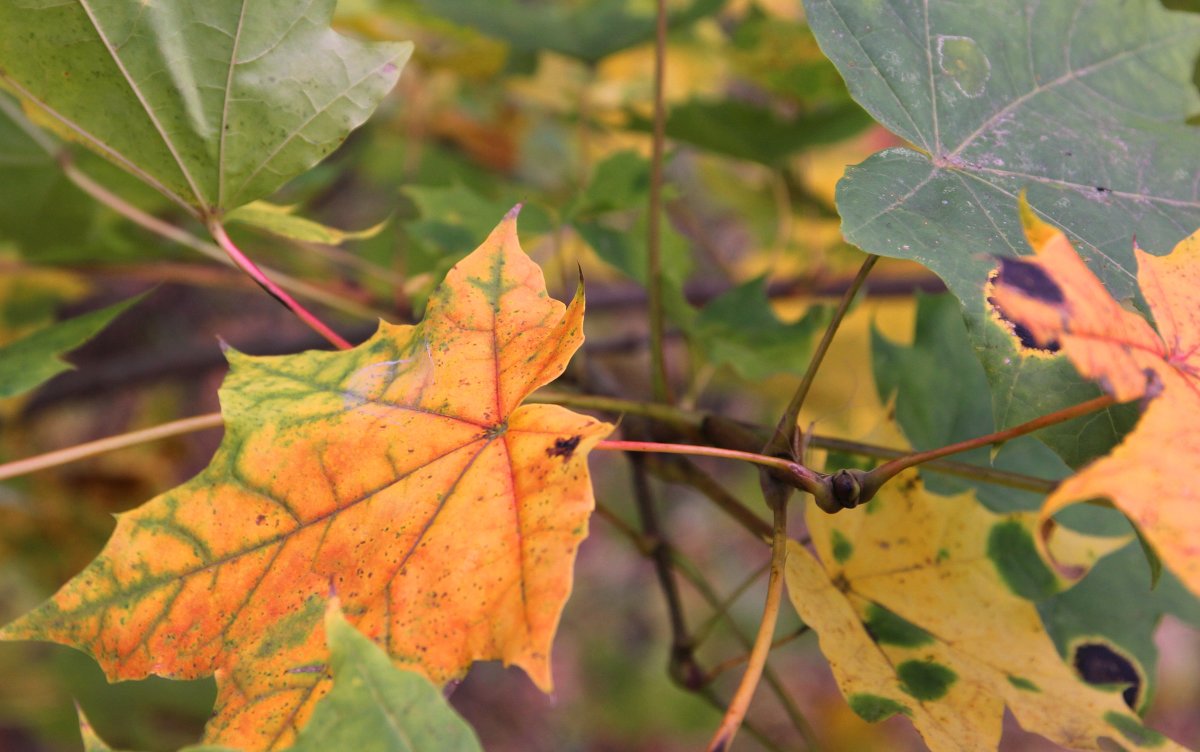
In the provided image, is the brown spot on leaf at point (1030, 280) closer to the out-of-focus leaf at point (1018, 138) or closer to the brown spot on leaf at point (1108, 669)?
the out-of-focus leaf at point (1018, 138)

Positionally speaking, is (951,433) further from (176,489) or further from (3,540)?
(3,540)

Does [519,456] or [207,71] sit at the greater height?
[207,71]

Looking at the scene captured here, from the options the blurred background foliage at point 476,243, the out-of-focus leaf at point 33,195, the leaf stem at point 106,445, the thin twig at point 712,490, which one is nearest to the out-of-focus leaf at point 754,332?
the blurred background foliage at point 476,243

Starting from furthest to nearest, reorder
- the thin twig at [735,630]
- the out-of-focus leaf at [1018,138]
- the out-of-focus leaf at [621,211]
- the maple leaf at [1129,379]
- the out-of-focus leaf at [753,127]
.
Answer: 1. the out-of-focus leaf at [753,127]
2. the out-of-focus leaf at [621,211]
3. the thin twig at [735,630]
4. the out-of-focus leaf at [1018,138]
5. the maple leaf at [1129,379]

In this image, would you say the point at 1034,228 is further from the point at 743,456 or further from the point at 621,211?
the point at 621,211

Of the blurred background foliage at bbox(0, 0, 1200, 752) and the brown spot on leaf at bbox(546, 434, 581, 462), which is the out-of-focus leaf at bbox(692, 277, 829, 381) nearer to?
the blurred background foliage at bbox(0, 0, 1200, 752)

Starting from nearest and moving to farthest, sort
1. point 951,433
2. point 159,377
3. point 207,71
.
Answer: point 207,71
point 951,433
point 159,377

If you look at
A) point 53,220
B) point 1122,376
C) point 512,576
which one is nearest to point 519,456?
point 512,576

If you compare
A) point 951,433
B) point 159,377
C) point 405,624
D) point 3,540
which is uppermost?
point 405,624

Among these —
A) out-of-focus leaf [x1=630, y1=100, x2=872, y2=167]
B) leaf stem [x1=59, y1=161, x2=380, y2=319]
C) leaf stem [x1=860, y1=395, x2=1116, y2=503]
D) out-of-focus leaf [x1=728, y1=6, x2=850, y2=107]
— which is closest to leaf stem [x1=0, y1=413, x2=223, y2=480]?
leaf stem [x1=59, y1=161, x2=380, y2=319]
